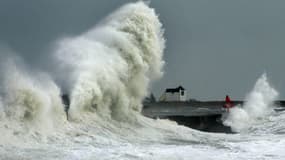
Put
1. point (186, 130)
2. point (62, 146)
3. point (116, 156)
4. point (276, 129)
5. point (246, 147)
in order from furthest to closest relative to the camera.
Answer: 1. point (276, 129)
2. point (186, 130)
3. point (246, 147)
4. point (62, 146)
5. point (116, 156)

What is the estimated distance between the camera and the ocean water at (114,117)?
10.3 meters

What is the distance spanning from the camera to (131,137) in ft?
40.5

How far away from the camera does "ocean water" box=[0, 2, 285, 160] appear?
1032 cm

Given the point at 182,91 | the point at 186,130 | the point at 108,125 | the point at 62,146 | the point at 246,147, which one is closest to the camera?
the point at 62,146

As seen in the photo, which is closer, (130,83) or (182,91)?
(130,83)

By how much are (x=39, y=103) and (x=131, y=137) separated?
2.52 m

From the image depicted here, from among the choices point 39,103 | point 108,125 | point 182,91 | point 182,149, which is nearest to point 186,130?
point 108,125

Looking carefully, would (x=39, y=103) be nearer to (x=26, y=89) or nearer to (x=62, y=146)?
(x=26, y=89)

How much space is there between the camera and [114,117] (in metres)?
14.3

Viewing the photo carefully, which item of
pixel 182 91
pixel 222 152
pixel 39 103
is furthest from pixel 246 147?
pixel 182 91

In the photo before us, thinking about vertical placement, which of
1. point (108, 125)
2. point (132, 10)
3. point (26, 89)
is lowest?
point (108, 125)

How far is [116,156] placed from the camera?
382 inches

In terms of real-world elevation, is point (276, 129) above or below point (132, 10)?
below

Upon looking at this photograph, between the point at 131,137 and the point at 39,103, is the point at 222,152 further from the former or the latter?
the point at 39,103
